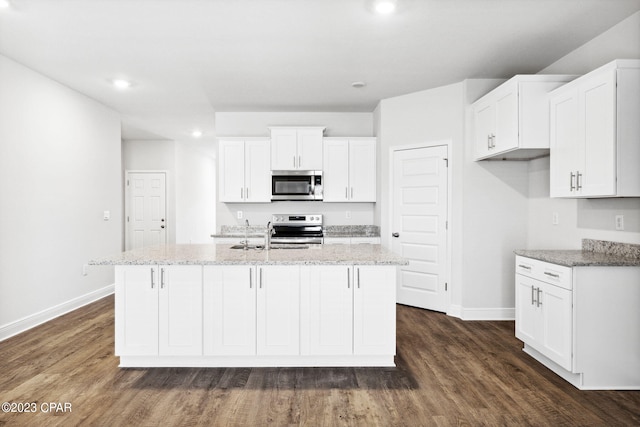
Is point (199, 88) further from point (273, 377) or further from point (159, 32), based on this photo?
point (273, 377)

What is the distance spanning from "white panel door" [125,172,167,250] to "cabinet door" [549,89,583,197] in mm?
7035

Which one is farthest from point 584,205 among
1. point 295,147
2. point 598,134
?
point 295,147

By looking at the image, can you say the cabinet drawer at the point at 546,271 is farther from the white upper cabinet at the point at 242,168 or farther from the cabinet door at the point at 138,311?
the white upper cabinet at the point at 242,168

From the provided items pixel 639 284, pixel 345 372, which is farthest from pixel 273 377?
pixel 639 284

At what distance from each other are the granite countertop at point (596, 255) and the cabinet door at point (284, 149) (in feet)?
10.2

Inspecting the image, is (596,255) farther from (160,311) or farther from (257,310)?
(160,311)

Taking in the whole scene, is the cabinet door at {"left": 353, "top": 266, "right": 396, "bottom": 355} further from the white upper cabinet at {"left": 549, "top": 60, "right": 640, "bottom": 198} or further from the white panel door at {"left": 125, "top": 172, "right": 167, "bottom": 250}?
the white panel door at {"left": 125, "top": 172, "right": 167, "bottom": 250}

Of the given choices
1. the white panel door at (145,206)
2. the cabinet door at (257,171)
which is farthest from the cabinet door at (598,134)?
the white panel door at (145,206)

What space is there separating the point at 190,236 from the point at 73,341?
221 inches

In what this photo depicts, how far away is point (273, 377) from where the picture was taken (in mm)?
2795

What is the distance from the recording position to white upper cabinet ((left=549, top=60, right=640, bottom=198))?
255 cm

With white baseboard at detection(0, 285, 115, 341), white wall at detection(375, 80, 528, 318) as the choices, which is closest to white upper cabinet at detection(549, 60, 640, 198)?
white wall at detection(375, 80, 528, 318)

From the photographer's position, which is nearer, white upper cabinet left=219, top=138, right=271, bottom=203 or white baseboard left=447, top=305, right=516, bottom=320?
white baseboard left=447, top=305, right=516, bottom=320

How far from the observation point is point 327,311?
2908 mm
